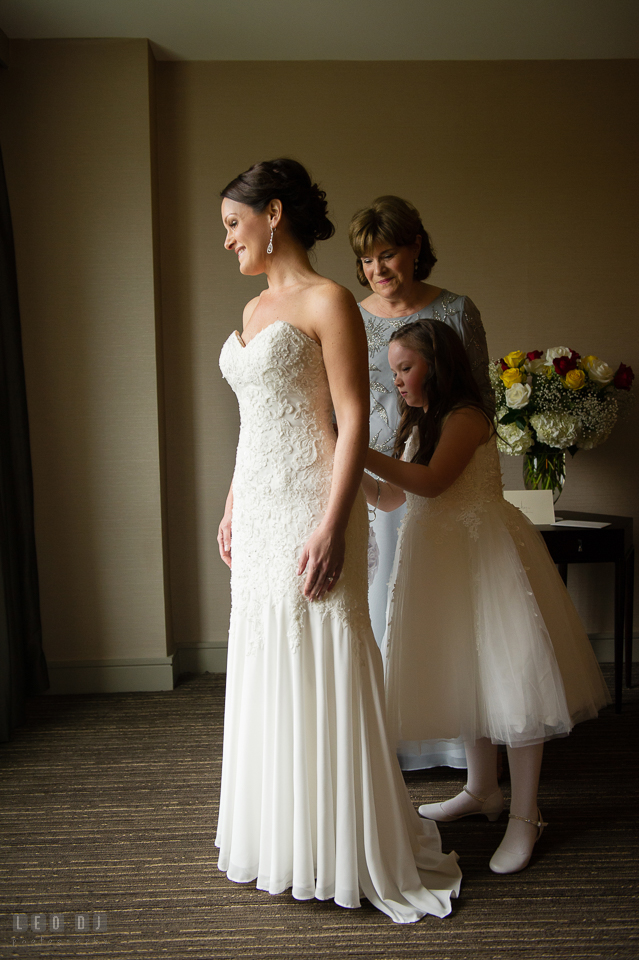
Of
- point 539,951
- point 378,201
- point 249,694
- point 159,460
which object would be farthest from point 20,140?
point 539,951

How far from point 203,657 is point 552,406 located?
2.10 m

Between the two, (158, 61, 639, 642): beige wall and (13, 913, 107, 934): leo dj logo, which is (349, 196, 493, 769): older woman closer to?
(13, 913, 107, 934): leo dj logo

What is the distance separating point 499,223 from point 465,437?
210cm

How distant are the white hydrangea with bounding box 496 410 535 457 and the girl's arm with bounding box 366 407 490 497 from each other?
123 cm

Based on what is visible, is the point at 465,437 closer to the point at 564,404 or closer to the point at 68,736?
the point at 564,404

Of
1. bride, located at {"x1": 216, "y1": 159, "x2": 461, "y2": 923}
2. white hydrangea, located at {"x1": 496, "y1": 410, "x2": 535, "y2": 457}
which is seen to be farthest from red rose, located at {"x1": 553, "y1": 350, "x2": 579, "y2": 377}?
bride, located at {"x1": 216, "y1": 159, "x2": 461, "y2": 923}

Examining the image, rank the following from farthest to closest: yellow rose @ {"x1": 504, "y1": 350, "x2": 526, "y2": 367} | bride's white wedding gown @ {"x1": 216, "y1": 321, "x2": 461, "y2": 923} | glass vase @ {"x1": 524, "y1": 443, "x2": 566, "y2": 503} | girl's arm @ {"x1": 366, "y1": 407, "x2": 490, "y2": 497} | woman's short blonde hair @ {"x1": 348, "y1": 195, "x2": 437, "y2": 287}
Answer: glass vase @ {"x1": 524, "y1": 443, "x2": 566, "y2": 503}, yellow rose @ {"x1": 504, "y1": 350, "x2": 526, "y2": 367}, woman's short blonde hair @ {"x1": 348, "y1": 195, "x2": 437, "y2": 287}, girl's arm @ {"x1": 366, "y1": 407, "x2": 490, "y2": 497}, bride's white wedding gown @ {"x1": 216, "y1": 321, "x2": 461, "y2": 923}

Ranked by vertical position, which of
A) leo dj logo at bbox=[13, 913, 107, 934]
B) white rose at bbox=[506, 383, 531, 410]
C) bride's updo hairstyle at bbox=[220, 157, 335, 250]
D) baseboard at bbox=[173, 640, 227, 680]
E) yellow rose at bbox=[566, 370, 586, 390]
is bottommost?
baseboard at bbox=[173, 640, 227, 680]

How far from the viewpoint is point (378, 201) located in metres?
2.34

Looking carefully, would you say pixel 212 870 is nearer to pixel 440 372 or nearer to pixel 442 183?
pixel 440 372

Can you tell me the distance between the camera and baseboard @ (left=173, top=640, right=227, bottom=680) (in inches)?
144

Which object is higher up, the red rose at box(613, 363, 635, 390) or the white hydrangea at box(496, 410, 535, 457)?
the red rose at box(613, 363, 635, 390)

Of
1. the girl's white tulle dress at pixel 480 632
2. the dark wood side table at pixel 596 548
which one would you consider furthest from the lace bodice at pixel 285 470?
the dark wood side table at pixel 596 548

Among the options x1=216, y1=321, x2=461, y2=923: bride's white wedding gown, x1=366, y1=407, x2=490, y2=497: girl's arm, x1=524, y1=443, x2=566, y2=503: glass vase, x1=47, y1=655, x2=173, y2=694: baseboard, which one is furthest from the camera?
x1=47, y1=655, x2=173, y2=694: baseboard
